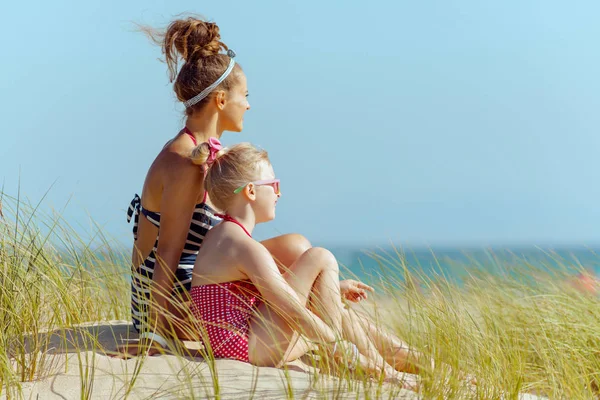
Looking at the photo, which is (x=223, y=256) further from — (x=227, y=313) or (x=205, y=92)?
(x=205, y=92)

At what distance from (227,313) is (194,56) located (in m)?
1.41

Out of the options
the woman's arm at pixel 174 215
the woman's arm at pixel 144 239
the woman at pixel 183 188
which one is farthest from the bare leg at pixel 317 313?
the woman's arm at pixel 144 239

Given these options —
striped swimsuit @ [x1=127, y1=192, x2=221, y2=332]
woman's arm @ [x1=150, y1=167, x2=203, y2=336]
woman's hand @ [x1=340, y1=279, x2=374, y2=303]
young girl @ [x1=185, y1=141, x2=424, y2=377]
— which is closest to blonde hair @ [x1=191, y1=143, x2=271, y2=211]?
young girl @ [x1=185, y1=141, x2=424, y2=377]

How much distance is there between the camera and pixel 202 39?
3.57 m

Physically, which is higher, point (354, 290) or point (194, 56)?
point (194, 56)

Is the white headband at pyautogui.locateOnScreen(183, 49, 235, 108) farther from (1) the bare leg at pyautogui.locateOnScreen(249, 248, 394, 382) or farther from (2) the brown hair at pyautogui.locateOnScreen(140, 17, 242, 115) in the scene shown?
(1) the bare leg at pyautogui.locateOnScreen(249, 248, 394, 382)

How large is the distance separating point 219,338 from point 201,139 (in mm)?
1027

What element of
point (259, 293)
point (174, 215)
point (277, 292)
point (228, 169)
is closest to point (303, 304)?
point (277, 292)

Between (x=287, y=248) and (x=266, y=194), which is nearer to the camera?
(x=266, y=194)

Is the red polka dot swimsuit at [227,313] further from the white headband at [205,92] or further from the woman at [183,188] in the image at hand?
the white headband at [205,92]

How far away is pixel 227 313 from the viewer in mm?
2867

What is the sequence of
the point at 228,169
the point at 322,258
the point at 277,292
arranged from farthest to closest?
the point at 228,169
the point at 322,258
the point at 277,292

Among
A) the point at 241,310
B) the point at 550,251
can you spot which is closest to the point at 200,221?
the point at 241,310

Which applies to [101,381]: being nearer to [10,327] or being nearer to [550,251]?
[10,327]
